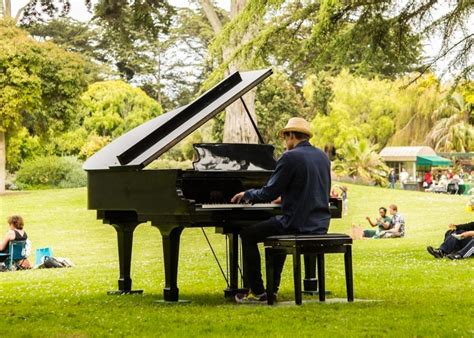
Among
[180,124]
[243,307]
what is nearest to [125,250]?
[180,124]

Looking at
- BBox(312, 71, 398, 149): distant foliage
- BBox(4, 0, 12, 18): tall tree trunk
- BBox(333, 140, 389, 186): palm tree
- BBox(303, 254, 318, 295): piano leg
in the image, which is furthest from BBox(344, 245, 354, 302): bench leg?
BBox(312, 71, 398, 149): distant foliage

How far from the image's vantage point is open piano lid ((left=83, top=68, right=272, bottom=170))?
1003 centimetres

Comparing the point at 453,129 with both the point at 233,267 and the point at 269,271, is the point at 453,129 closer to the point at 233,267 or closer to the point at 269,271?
the point at 233,267

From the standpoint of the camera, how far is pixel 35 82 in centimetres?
4481

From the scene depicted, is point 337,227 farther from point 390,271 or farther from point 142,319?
point 142,319

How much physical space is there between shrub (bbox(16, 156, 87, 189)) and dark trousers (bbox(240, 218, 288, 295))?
4204cm

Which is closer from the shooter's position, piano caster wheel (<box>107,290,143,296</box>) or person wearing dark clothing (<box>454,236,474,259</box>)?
piano caster wheel (<box>107,290,143,296</box>)

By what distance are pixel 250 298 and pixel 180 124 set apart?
178 centimetres

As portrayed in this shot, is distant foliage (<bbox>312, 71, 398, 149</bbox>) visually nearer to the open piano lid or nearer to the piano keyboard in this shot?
the open piano lid

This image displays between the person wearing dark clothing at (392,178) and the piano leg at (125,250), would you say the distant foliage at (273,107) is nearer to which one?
the person wearing dark clothing at (392,178)

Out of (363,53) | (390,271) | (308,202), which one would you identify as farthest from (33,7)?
(363,53)

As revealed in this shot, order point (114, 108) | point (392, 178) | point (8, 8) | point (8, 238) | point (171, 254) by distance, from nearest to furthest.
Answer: point (171, 254)
point (8, 238)
point (8, 8)
point (392, 178)
point (114, 108)

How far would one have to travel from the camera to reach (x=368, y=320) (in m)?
8.48

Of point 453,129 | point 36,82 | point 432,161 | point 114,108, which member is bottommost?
point 432,161
